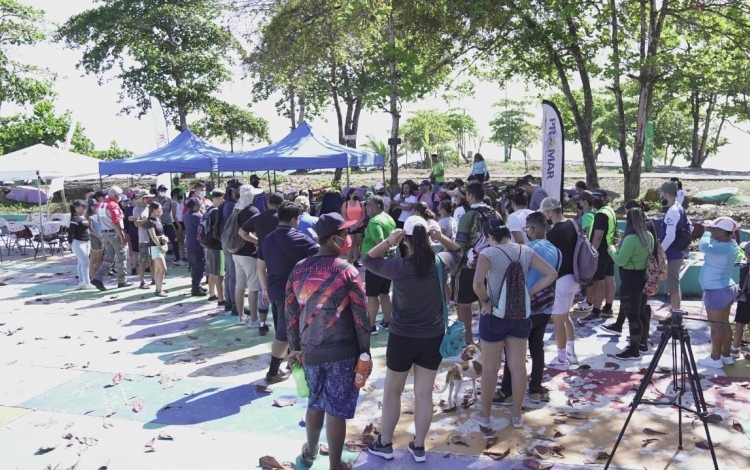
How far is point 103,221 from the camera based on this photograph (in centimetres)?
1080

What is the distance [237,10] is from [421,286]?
66.7 ft

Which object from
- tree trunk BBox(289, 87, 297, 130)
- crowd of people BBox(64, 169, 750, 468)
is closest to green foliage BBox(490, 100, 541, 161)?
tree trunk BBox(289, 87, 297, 130)

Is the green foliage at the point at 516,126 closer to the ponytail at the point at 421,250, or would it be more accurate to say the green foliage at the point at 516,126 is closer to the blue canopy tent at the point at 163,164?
the blue canopy tent at the point at 163,164

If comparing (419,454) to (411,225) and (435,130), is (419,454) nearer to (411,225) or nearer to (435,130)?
(411,225)

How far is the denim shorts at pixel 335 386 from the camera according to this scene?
12.9 feet

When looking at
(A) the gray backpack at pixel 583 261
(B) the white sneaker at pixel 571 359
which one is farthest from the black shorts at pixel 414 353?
(B) the white sneaker at pixel 571 359

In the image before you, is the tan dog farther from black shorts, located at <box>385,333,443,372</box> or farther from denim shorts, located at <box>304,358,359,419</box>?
denim shorts, located at <box>304,358,359,419</box>

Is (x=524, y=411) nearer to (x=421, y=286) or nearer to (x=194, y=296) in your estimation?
(x=421, y=286)

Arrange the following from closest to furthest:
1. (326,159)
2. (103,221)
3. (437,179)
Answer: (103,221)
(326,159)
(437,179)

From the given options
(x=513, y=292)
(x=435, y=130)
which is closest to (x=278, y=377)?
(x=513, y=292)

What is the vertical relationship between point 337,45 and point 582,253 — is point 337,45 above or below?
above

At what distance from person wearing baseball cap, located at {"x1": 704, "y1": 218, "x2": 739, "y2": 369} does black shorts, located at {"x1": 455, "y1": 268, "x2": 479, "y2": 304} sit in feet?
7.60

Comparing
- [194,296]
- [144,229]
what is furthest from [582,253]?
[144,229]

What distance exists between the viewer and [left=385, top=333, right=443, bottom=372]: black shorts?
4.16 m
